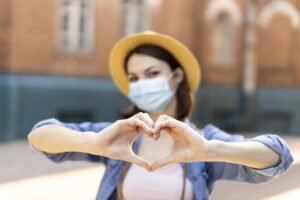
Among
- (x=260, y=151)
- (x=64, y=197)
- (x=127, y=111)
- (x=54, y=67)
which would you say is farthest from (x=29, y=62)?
(x=260, y=151)

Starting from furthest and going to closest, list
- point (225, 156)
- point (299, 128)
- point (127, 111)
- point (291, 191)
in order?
point (299, 128), point (291, 191), point (127, 111), point (225, 156)

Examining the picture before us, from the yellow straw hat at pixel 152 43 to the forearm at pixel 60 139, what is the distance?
76 centimetres

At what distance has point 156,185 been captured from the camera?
7.50 feet

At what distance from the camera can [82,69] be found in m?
13.4

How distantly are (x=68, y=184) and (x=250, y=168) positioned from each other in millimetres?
5542

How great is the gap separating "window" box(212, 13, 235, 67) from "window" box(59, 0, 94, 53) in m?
3.97

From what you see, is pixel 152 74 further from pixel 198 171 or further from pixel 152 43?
pixel 198 171

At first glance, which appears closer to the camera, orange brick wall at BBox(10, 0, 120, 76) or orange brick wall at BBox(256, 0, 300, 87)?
Answer: orange brick wall at BBox(10, 0, 120, 76)

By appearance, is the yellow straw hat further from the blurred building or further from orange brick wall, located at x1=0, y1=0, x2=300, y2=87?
orange brick wall, located at x1=0, y1=0, x2=300, y2=87

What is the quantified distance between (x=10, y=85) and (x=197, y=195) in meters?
10.4

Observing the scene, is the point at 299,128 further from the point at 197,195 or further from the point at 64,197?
the point at 197,195

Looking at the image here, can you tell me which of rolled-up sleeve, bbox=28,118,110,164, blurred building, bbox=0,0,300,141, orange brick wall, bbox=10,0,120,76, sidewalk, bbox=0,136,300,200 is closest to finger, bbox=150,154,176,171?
rolled-up sleeve, bbox=28,118,110,164

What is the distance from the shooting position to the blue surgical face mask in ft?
8.64

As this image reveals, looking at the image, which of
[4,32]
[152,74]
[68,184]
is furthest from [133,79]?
[4,32]
